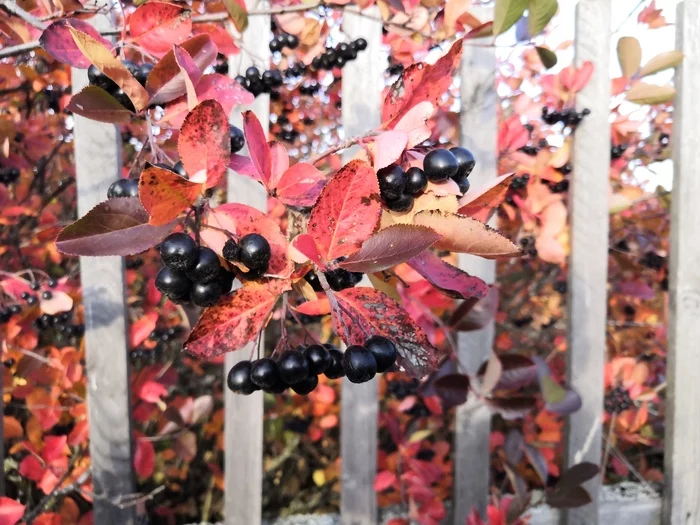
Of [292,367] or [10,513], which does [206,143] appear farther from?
[10,513]

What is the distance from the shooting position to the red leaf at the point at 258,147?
44cm

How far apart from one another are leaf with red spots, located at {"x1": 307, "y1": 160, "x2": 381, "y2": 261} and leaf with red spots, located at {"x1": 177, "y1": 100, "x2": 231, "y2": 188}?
92 millimetres

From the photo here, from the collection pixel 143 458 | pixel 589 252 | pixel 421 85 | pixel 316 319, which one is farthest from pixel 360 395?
pixel 421 85

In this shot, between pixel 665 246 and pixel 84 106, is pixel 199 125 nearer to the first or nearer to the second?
pixel 84 106

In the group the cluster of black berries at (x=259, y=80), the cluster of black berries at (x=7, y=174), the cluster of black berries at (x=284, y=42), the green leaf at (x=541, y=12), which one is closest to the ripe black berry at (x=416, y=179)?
the green leaf at (x=541, y=12)

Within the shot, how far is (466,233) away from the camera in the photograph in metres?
0.39

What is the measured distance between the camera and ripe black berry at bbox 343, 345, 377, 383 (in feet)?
1.22

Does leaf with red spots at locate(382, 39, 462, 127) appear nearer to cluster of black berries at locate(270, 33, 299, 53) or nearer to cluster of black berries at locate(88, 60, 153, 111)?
cluster of black berries at locate(88, 60, 153, 111)

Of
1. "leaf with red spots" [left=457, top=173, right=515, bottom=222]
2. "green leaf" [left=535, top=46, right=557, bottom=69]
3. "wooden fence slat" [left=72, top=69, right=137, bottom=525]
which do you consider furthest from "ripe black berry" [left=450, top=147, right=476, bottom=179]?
"wooden fence slat" [left=72, top=69, right=137, bottom=525]

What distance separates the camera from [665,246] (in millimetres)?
2064

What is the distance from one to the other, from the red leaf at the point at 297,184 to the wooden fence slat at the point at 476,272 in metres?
0.92

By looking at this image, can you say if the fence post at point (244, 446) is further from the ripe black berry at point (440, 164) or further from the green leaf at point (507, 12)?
the ripe black berry at point (440, 164)

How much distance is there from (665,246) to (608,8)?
120 cm

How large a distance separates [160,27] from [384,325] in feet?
1.57
